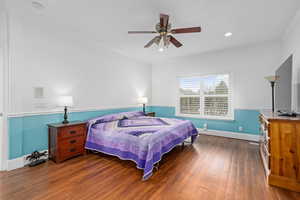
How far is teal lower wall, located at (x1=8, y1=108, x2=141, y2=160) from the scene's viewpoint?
225 centimetres

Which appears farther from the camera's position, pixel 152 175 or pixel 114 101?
pixel 114 101

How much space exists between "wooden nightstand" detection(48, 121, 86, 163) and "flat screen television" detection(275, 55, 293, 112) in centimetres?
391

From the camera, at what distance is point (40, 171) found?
220cm

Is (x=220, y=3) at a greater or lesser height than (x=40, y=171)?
greater

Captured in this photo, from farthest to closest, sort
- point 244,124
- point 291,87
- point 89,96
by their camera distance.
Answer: point 244,124
point 89,96
point 291,87

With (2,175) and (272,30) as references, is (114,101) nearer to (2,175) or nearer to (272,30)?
(2,175)

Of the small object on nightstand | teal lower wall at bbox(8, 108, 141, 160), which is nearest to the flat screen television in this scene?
teal lower wall at bbox(8, 108, 141, 160)

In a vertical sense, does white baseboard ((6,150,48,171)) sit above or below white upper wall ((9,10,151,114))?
below

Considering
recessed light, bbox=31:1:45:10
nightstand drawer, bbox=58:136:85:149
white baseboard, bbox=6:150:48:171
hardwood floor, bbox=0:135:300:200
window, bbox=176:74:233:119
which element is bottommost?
hardwood floor, bbox=0:135:300:200

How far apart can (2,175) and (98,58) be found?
287cm

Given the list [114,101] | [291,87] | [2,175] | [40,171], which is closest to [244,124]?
[291,87]

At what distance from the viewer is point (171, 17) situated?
8.06 feet

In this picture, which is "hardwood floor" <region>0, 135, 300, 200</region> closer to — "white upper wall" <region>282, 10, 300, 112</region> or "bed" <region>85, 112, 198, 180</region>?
"bed" <region>85, 112, 198, 180</region>

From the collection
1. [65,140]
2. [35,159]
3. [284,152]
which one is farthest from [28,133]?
[284,152]
